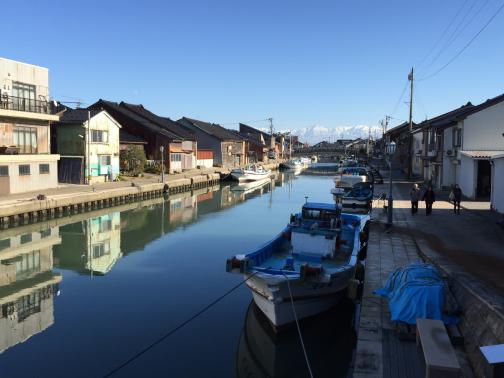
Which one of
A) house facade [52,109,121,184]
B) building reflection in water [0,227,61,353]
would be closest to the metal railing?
house facade [52,109,121,184]

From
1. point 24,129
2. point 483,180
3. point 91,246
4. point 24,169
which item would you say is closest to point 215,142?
point 24,129

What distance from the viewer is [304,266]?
11547mm

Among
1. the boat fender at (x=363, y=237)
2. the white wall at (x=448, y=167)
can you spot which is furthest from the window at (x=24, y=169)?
the white wall at (x=448, y=167)

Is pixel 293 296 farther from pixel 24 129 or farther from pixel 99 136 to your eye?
pixel 99 136

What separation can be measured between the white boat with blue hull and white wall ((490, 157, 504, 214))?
911cm

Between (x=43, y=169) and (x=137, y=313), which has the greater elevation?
(x=43, y=169)

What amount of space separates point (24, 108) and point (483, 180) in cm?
3256

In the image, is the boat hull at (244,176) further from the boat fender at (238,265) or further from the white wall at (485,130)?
the boat fender at (238,265)

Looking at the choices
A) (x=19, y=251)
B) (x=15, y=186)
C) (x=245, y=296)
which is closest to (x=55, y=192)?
(x=15, y=186)

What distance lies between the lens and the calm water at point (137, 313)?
10781 mm

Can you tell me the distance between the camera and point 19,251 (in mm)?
22172

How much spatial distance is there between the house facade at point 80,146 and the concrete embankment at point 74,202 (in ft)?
15.4

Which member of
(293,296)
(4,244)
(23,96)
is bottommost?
(4,244)

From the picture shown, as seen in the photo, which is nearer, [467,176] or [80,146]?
[467,176]
